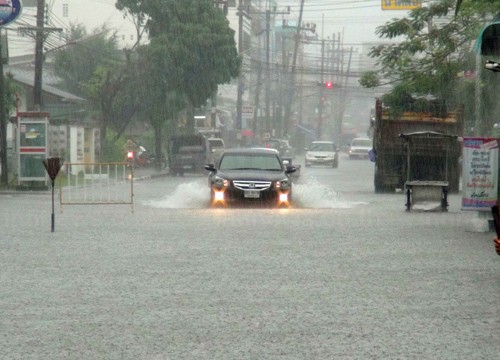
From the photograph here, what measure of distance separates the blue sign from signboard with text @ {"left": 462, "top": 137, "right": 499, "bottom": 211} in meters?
17.3

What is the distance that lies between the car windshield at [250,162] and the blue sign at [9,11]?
9.31 m

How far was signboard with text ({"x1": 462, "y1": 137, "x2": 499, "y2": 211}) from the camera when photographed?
2294 centimetres

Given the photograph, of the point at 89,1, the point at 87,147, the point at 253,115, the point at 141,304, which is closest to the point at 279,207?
the point at 141,304

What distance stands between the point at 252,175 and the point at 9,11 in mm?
11420

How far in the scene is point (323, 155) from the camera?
72250 millimetres

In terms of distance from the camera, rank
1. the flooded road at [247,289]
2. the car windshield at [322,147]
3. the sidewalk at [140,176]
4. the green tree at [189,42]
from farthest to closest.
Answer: the car windshield at [322,147], the green tree at [189,42], the sidewalk at [140,176], the flooded road at [247,289]

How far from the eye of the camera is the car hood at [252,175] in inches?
1130

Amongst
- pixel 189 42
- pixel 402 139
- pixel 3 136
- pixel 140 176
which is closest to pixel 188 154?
pixel 140 176

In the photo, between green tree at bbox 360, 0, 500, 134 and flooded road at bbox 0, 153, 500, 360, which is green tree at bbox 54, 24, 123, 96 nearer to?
green tree at bbox 360, 0, 500, 134

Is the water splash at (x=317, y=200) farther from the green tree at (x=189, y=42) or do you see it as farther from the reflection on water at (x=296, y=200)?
the green tree at (x=189, y=42)

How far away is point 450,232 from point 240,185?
7568 millimetres

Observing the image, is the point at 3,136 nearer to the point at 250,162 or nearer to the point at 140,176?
the point at 250,162

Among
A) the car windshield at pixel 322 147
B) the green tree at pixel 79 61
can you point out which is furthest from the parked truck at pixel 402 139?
the green tree at pixel 79 61

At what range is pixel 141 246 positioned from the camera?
18766 millimetres
